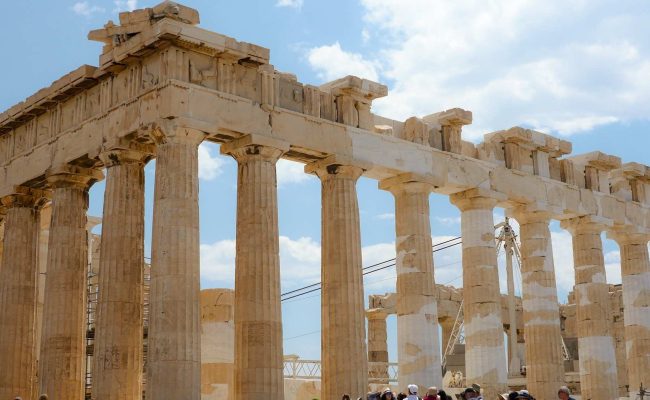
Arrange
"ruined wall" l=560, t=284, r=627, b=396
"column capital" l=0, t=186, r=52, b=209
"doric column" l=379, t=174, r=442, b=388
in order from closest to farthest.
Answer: "doric column" l=379, t=174, r=442, b=388 < "column capital" l=0, t=186, r=52, b=209 < "ruined wall" l=560, t=284, r=627, b=396

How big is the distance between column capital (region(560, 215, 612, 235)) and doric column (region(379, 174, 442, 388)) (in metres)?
8.57

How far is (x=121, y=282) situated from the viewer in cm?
2828

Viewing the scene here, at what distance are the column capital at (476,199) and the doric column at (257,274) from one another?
8.81 m

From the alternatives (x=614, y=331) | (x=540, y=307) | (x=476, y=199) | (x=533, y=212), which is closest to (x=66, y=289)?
(x=476, y=199)

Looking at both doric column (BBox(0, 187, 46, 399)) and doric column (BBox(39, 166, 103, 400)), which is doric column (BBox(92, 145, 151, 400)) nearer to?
doric column (BBox(39, 166, 103, 400))

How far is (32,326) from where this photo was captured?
32.9m

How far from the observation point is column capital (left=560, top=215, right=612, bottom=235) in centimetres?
3931

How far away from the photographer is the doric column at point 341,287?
29.7m

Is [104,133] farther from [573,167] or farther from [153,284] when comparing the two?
[573,167]

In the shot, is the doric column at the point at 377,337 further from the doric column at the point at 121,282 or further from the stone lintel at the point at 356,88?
the doric column at the point at 121,282

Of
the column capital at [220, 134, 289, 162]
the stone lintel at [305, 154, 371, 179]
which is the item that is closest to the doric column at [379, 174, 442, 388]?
the stone lintel at [305, 154, 371, 179]

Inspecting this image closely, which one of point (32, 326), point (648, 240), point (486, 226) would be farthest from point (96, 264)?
point (648, 240)

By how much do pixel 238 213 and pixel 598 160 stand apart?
699 inches

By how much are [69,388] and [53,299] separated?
2.74m
